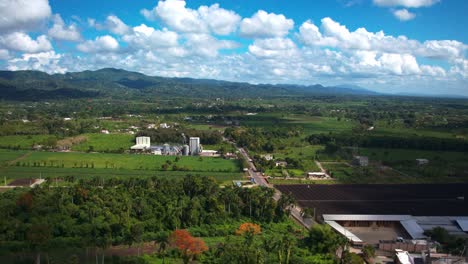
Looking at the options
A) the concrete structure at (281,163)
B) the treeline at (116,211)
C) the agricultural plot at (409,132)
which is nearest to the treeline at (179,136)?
the concrete structure at (281,163)

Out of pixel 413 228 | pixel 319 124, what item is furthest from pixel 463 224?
pixel 319 124

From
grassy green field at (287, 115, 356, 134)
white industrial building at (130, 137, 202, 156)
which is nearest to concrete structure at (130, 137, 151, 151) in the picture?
white industrial building at (130, 137, 202, 156)

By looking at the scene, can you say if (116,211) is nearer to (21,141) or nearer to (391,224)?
(391,224)

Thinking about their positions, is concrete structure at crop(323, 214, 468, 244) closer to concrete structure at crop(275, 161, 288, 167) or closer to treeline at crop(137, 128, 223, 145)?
concrete structure at crop(275, 161, 288, 167)

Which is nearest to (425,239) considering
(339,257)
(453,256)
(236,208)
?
(453,256)

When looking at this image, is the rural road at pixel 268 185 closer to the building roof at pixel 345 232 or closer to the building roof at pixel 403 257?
the building roof at pixel 345 232

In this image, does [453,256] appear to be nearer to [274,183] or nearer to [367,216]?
[367,216]
